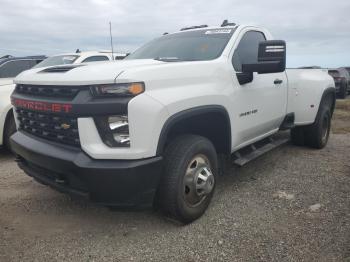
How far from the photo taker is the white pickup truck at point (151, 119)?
9.45 feet

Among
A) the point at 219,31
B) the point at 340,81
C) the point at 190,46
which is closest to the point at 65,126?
the point at 190,46

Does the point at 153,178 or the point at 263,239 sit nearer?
the point at 153,178

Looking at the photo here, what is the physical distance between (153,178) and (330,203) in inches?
81.9

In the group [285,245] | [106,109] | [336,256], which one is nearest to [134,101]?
[106,109]

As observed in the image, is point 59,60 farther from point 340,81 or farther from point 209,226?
point 340,81

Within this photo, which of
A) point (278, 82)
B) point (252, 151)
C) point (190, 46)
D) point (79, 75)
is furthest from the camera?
point (278, 82)

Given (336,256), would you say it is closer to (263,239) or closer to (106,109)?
(263,239)

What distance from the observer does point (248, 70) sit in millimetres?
3979

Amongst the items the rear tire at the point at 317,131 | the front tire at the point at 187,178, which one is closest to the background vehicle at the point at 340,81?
the rear tire at the point at 317,131

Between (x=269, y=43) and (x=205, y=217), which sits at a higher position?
(x=269, y=43)

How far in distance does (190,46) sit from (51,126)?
1.85 metres

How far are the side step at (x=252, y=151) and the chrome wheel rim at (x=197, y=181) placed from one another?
2.42 feet

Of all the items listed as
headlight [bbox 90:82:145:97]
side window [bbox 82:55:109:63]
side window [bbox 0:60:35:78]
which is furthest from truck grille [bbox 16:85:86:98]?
side window [bbox 82:55:109:63]

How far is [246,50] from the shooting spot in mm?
4484
